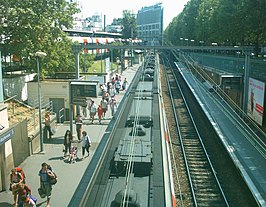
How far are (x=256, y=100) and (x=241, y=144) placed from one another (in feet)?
10.4

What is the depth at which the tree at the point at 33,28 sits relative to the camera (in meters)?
18.2

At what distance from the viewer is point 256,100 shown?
17719 mm

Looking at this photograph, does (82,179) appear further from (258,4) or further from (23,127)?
(258,4)

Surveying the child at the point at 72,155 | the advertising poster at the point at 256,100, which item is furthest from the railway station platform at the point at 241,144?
the child at the point at 72,155

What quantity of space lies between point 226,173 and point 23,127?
743 cm

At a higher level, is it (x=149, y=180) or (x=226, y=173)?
(x=149, y=180)

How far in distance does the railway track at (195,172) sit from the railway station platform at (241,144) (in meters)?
0.97

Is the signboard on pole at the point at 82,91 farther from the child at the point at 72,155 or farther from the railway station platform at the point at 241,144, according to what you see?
the railway station platform at the point at 241,144

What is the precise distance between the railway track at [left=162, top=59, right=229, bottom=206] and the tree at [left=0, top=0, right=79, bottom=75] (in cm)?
838

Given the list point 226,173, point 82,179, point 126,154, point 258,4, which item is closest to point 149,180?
point 126,154

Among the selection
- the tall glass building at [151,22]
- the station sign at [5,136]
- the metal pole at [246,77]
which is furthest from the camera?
the tall glass building at [151,22]

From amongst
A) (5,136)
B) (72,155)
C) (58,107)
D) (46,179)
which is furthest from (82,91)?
(46,179)

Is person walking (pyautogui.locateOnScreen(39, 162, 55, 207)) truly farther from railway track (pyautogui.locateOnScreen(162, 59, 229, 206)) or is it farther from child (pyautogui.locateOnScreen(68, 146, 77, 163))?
railway track (pyautogui.locateOnScreen(162, 59, 229, 206))

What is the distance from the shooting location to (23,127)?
12.7m
